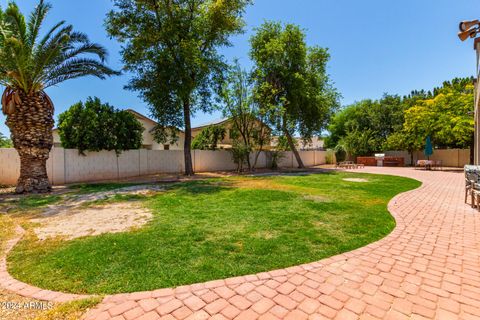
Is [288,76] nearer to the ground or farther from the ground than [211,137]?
farther from the ground

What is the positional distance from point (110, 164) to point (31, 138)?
195 inches

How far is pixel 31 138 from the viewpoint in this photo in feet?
31.0

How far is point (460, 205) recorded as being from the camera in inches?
278

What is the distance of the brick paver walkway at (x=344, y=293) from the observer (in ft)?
7.59

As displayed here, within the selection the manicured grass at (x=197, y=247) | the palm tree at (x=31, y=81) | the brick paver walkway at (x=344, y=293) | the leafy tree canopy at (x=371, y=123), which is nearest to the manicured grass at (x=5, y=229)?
the manicured grass at (x=197, y=247)

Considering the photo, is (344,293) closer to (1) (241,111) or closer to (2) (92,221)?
(2) (92,221)

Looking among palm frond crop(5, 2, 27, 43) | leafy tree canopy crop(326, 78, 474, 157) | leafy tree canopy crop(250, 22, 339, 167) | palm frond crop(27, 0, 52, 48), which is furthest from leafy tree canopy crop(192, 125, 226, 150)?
leafy tree canopy crop(326, 78, 474, 157)

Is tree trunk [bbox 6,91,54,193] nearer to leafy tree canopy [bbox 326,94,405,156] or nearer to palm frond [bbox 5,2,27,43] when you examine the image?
palm frond [bbox 5,2,27,43]

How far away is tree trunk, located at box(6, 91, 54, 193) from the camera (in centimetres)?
936

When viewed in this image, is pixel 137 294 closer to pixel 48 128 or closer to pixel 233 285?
pixel 233 285

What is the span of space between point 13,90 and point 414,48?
1952 centimetres

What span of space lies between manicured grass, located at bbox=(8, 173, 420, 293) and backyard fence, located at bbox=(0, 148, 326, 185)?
8820 millimetres

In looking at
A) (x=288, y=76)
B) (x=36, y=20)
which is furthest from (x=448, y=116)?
(x=36, y=20)

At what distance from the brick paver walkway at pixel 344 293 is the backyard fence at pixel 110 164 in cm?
1245
